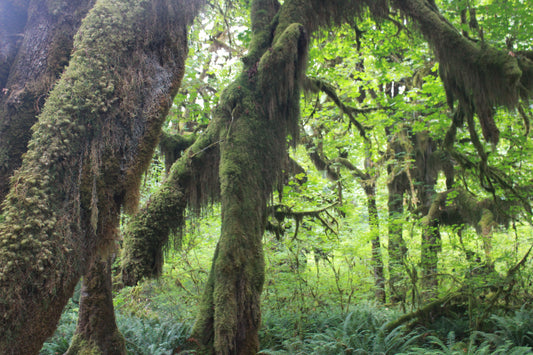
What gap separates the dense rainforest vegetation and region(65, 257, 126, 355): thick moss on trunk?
0.09ft

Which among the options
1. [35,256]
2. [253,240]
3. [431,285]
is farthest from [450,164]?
[35,256]

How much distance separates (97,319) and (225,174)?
2.99 metres

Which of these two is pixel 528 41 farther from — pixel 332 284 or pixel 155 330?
pixel 155 330

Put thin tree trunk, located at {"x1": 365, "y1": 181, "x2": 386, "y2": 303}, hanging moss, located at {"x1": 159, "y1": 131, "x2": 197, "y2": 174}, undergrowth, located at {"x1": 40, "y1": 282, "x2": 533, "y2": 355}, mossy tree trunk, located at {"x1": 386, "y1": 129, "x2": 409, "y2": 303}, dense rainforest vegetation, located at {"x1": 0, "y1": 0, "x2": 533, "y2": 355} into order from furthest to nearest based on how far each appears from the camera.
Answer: thin tree trunk, located at {"x1": 365, "y1": 181, "x2": 386, "y2": 303} < mossy tree trunk, located at {"x1": 386, "y1": 129, "x2": 409, "y2": 303} < hanging moss, located at {"x1": 159, "y1": 131, "x2": 197, "y2": 174} < undergrowth, located at {"x1": 40, "y1": 282, "x2": 533, "y2": 355} < dense rainforest vegetation, located at {"x1": 0, "y1": 0, "x2": 533, "y2": 355}

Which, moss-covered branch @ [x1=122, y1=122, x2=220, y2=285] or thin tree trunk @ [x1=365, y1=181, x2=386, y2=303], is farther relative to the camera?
thin tree trunk @ [x1=365, y1=181, x2=386, y2=303]

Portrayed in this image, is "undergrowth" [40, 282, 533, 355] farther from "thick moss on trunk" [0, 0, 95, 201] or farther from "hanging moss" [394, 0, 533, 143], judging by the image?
"thick moss on trunk" [0, 0, 95, 201]

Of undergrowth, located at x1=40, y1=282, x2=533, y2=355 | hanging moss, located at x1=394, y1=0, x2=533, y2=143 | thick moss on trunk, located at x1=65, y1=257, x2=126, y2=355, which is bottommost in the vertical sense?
undergrowth, located at x1=40, y1=282, x2=533, y2=355

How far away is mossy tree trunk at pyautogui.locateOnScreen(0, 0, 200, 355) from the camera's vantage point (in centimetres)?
174

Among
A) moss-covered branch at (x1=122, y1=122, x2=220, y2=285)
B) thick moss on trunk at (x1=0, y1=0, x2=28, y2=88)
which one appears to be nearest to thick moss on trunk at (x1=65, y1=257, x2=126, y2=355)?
moss-covered branch at (x1=122, y1=122, x2=220, y2=285)

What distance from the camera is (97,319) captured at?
482cm

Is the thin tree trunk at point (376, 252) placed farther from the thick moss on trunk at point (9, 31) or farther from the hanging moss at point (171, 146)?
the thick moss on trunk at point (9, 31)

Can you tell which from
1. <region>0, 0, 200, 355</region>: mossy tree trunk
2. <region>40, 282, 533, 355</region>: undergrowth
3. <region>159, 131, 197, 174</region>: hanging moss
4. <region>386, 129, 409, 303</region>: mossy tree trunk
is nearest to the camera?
<region>0, 0, 200, 355</region>: mossy tree trunk

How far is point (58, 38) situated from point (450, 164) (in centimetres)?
1131

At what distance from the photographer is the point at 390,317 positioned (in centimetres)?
724
